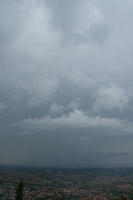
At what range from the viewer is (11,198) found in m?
65.1

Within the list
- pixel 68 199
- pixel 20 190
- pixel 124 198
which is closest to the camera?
pixel 124 198

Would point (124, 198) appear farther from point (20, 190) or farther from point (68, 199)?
point (68, 199)

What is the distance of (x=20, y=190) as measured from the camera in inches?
1043

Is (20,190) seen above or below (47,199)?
above

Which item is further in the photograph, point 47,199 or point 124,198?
point 47,199

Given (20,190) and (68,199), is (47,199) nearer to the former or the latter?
(68,199)

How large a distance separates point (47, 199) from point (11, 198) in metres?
12.3

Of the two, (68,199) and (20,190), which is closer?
(20,190)

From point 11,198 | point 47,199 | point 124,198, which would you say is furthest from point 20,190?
point 11,198

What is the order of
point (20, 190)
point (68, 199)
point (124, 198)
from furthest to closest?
point (68, 199) → point (20, 190) → point (124, 198)

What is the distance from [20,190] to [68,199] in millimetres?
41142

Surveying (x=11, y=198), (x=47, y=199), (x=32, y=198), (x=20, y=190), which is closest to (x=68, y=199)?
(x=47, y=199)

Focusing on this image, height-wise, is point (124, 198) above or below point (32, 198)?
above

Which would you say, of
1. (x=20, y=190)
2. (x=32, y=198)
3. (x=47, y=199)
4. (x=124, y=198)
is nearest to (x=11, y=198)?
(x=32, y=198)
